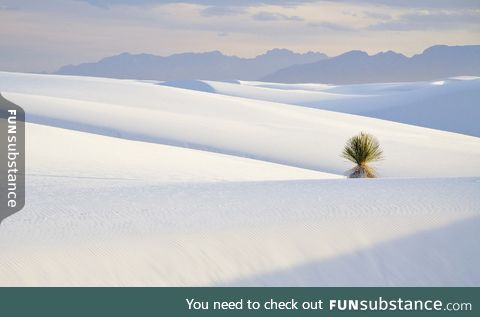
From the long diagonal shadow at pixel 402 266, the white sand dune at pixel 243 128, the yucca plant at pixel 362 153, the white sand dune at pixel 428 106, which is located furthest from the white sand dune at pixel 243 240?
the white sand dune at pixel 428 106

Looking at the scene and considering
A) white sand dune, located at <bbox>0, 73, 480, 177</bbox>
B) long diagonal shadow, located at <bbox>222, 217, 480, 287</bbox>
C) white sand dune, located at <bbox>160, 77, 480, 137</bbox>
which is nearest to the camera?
long diagonal shadow, located at <bbox>222, 217, 480, 287</bbox>

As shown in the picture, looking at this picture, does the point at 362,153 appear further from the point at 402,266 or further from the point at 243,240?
the point at 243,240

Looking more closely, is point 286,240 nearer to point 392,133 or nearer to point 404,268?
point 404,268

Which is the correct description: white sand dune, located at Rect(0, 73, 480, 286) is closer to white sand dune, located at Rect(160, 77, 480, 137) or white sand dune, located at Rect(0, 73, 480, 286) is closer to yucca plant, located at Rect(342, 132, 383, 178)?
yucca plant, located at Rect(342, 132, 383, 178)

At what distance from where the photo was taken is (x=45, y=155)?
62.6ft

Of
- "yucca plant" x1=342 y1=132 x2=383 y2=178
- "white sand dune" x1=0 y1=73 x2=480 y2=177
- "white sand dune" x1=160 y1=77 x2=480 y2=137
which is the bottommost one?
"yucca plant" x1=342 y1=132 x2=383 y2=178

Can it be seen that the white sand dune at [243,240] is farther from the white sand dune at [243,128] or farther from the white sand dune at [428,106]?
the white sand dune at [428,106]

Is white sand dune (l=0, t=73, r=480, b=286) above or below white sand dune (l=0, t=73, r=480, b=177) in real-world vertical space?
below

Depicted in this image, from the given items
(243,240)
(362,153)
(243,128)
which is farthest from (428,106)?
(243,240)

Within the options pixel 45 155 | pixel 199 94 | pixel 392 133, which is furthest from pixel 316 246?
pixel 199 94

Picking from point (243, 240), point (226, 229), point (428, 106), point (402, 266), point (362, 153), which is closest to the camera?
point (402, 266)

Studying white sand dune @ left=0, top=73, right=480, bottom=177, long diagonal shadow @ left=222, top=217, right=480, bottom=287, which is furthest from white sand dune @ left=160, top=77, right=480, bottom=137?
long diagonal shadow @ left=222, top=217, right=480, bottom=287

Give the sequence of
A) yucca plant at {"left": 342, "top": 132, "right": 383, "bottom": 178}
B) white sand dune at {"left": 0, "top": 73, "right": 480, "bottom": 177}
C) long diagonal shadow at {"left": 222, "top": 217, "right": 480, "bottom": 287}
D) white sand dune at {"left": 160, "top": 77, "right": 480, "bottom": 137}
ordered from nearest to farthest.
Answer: long diagonal shadow at {"left": 222, "top": 217, "right": 480, "bottom": 287} → yucca plant at {"left": 342, "top": 132, "right": 383, "bottom": 178} → white sand dune at {"left": 0, "top": 73, "right": 480, "bottom": 177} → white sand dune at {"left": 160, "top": 77, "right": 480, "bottom": 137}

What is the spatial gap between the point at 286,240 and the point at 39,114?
22.7 meters
